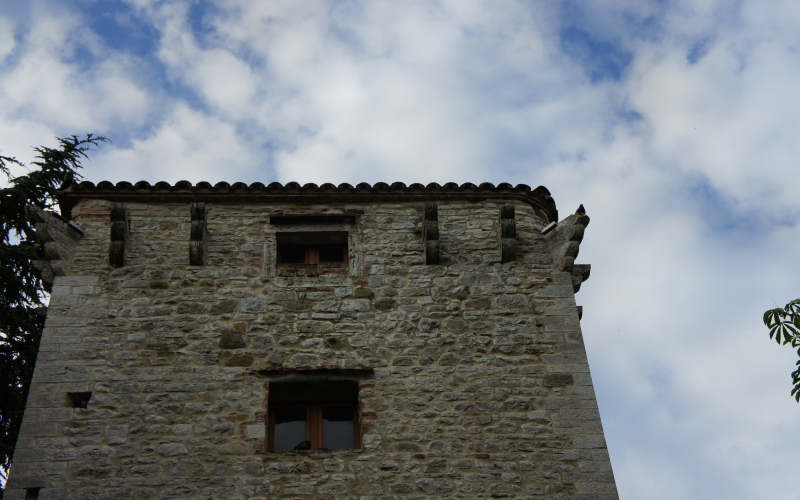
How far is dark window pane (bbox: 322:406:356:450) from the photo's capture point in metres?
7.81

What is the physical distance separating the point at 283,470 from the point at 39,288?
6072mm

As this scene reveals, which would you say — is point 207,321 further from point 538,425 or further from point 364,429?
point 538,425

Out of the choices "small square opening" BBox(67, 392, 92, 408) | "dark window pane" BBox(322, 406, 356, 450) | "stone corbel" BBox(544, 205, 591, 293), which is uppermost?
"stone corbel" BBox(544, 205, 591, 293)

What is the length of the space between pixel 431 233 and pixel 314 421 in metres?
2.36

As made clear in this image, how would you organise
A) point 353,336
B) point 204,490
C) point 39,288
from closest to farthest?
point 204,490 < point 353,336 < point 39,288

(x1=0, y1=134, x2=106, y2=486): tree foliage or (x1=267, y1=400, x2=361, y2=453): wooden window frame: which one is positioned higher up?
(x1=0, y1=134, x2=106, y2=486): tree foliage

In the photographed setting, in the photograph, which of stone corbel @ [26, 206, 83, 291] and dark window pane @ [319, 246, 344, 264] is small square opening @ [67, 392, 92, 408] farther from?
dark window pane @ [319, 246, 344, 264]

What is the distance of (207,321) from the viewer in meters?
8.32

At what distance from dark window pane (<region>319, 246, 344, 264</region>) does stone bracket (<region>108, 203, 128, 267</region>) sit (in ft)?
6.84

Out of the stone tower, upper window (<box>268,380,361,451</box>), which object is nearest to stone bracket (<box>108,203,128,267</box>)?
the stone tower

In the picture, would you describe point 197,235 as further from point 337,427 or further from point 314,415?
point 337,427

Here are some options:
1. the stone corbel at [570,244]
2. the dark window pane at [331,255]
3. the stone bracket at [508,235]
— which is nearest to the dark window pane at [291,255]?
the dark window pane at [331,255]

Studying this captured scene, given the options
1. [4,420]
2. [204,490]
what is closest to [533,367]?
Result: [204,490]

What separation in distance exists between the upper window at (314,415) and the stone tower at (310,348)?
2 cm
